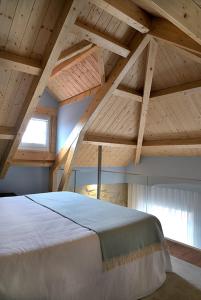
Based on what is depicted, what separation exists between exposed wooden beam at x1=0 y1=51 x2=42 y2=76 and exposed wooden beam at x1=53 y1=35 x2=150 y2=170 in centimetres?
109

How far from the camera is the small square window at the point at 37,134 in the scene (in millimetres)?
4398

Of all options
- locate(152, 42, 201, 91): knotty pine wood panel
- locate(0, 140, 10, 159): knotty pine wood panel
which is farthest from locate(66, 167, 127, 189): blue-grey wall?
locate(152, 42, 201, 91): knotty pine wood panel

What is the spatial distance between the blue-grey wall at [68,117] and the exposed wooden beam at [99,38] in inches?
41.1

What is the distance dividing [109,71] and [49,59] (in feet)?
3.59

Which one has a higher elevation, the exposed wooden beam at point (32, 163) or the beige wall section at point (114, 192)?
the exposed wooden beam at point (32, 163)

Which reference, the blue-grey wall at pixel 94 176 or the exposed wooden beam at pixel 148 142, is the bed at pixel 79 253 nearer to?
the exposed wooden beam at pixel 148 142

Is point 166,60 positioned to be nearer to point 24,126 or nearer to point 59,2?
point 59,2

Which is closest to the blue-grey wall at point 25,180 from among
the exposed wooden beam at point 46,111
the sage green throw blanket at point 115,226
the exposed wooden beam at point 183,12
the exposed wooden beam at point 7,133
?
the exposed wooden beam at point 7,133

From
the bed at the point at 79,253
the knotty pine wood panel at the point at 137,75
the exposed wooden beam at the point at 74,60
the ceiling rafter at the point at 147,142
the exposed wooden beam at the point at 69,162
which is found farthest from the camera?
the ceiling rafter at the point at 147,142

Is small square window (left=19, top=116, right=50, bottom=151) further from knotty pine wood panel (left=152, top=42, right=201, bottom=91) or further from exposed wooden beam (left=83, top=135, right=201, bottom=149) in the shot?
knotty pine wood panel (left=152, top=42, right=201, bottom=91)

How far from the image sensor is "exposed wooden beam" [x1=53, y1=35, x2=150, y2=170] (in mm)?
2967

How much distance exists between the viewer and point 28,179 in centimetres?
452

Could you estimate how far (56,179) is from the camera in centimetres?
471

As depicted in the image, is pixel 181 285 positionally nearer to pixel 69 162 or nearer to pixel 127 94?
pixel 69 162
